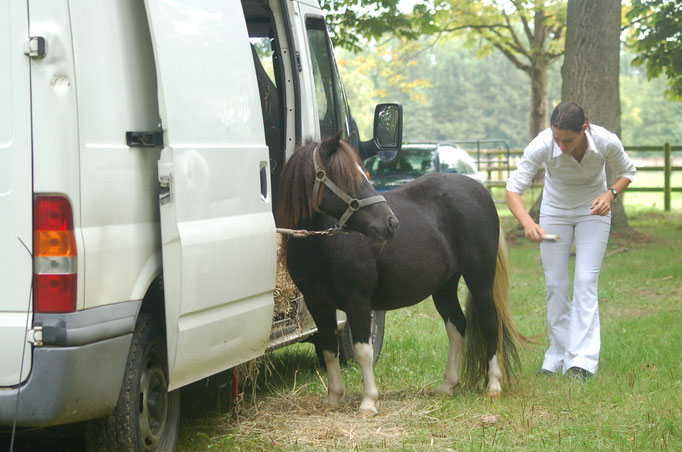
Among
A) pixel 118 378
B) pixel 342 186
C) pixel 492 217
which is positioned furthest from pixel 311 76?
pixel 118 378

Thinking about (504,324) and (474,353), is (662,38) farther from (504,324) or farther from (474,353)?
(474,353)

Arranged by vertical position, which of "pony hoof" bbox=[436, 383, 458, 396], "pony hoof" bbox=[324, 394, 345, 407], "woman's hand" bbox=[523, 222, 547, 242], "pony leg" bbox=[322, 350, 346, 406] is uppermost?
"woman's hand" bbox=[523, 222, 547, 242]

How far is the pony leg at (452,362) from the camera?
572 centimetres

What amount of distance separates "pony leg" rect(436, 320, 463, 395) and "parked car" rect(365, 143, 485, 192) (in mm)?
10261

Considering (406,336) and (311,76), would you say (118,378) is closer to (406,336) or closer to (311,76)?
→ (311,76)

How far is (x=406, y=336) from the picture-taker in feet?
25.5

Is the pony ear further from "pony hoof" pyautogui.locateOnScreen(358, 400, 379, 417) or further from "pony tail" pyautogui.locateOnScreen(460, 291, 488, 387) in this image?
"pony tail" pyautogui.locateOnScreen(460, 291, 488, 387)

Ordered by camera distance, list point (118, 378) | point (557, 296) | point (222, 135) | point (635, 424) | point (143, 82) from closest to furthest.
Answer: point (118, 378)
point (143, 82)
point (222, 135)
point (635, 424)
point (557, 296)

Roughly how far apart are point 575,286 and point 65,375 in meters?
4.00

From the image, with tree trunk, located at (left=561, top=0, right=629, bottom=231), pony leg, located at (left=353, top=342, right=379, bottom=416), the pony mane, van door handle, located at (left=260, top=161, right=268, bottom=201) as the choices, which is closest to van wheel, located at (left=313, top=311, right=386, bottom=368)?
pony leg, located at (left=353, top=342, right=379, bottom=416)

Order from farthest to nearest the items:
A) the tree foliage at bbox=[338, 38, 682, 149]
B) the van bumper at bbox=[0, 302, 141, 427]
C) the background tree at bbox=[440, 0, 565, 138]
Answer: the tree foliage at bbox=[338, 38, 682, 149], the background tree at bbox=[440, 0, 565, 138], the van bumper at bbox=[0, 302, 141, 427]

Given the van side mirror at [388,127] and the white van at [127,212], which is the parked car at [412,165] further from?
the white van at [127,212]

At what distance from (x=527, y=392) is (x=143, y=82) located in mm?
3217

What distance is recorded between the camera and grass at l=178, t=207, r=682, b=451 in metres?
4.52
